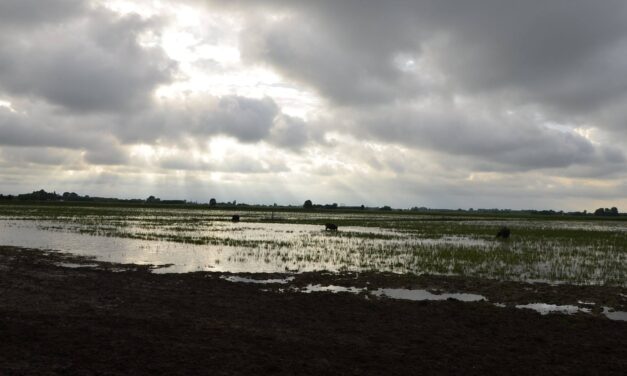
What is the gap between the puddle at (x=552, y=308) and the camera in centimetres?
1280

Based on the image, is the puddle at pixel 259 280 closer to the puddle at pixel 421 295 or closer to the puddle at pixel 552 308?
the puddle at pixel 421 295

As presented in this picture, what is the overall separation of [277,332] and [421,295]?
22.5ft

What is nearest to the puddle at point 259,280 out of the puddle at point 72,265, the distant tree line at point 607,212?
the puddle at point 72,265

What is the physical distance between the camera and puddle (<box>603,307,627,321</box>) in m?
12.1

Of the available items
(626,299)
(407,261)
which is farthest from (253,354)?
(407,261)

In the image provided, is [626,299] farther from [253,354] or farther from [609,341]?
[253,354]

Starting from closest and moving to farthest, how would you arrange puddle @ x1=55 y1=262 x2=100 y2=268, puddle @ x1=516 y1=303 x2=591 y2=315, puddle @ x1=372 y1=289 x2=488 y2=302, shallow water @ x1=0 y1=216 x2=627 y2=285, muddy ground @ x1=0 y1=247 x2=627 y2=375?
muddy ground @ x1=0 y1=247 x2=627 y2=375 → puddle @ x1=516 y1=303 x2=591 y2=315 → puddle @ x1=372 y1=289 x2=488 y2=302 → puddle @ x1=55 y1=262 x2=100 y2=268 → shallow water @ x1=0 y1=216 x2=627 y2=285

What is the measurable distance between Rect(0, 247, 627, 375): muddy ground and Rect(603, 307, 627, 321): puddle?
0.37 meters

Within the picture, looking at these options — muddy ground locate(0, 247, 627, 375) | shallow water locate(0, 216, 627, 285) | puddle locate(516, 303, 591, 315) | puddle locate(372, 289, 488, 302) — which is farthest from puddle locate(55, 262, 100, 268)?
puddle locate(516, 303, 591, 315)

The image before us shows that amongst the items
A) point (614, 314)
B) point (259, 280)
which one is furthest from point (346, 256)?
point (614, 314)

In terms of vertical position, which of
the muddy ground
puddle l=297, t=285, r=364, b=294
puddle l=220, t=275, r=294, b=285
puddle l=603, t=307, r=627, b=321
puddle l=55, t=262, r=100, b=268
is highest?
the muddy ground

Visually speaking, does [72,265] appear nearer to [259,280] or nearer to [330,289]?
[259,280]

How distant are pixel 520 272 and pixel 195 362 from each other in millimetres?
17184

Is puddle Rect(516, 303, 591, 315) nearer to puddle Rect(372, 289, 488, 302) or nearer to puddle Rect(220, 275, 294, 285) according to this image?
puddle Rect(372, 289, 488, 302)
